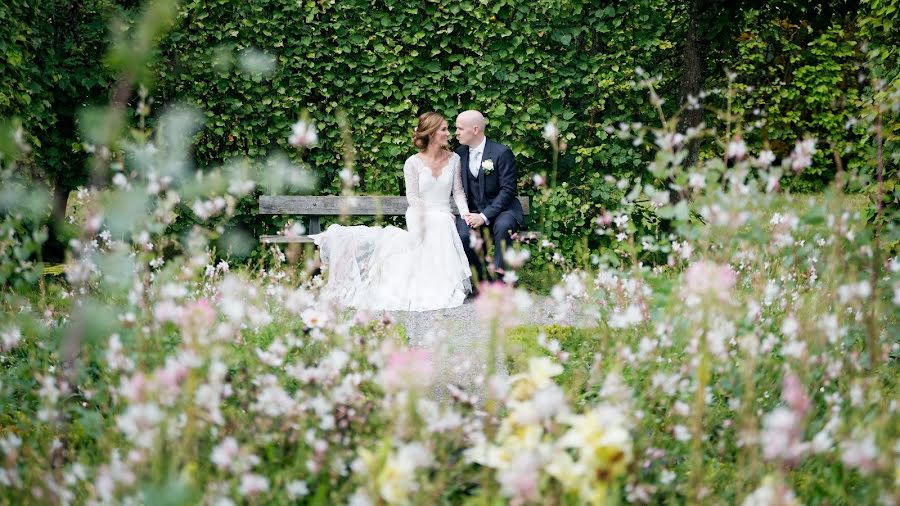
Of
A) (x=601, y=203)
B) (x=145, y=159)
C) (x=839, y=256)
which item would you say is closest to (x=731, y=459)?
(x=839, y=256)

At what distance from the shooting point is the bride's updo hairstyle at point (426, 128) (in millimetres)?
6102

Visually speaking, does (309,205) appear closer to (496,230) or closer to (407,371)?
(496,230)

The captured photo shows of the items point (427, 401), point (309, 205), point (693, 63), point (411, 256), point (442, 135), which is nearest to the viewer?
point (427, 401)

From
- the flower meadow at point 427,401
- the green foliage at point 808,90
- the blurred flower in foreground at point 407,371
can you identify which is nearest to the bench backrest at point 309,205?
the flower meadow at point 427,401

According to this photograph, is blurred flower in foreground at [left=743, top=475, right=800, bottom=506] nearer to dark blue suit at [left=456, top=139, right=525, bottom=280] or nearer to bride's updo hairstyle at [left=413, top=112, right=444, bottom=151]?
dark blue suit at [left=456, top=139, right=525, bottom=280]

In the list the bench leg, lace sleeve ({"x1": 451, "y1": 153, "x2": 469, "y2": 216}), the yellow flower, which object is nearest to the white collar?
lace sleeve ({"x1": 451, "y1": 153, "x2": 469, "y2": 216})

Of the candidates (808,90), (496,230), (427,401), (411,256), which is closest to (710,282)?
(427,401)

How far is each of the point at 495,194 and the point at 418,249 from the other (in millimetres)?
913

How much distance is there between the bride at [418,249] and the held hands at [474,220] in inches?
2.5

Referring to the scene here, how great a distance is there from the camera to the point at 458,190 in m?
6.23

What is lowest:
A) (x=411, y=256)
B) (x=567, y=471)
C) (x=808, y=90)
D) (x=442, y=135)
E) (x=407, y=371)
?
(x=567, y=471)

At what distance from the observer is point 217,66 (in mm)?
6535

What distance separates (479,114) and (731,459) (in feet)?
13.3

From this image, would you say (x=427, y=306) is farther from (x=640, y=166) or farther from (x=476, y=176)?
(x=640, y=166)
